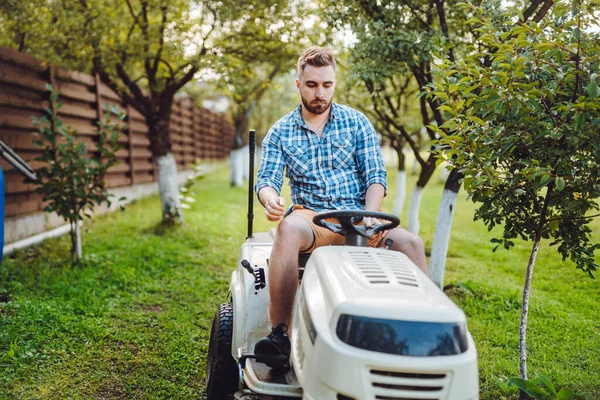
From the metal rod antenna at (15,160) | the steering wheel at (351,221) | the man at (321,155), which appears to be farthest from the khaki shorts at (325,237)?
the metal rod antenna at (15,160)

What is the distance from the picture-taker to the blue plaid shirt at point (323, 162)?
9.69ft

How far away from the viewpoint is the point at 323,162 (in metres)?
2.99

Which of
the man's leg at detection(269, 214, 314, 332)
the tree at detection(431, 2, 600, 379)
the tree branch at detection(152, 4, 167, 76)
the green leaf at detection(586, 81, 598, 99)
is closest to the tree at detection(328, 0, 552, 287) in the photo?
the tree at detection(431, 2, 600, 379)

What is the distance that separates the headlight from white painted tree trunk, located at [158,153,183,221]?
590cm

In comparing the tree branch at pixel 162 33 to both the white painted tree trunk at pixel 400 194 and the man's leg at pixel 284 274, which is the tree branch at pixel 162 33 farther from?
the man's leg at pixel 284 274

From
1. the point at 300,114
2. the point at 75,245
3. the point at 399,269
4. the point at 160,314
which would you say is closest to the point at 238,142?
the point at 75,245

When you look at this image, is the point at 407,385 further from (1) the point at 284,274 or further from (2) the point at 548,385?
(2) the point at 548,385

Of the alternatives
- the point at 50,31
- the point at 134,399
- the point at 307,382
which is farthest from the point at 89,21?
the point at 307,382

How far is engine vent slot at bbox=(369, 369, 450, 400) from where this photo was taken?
1.68m

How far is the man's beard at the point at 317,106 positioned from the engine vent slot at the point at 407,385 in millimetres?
1611

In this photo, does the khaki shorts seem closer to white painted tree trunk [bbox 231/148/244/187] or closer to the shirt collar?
the shirt collar

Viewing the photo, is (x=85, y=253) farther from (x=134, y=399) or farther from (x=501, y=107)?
(x=501, y=107)

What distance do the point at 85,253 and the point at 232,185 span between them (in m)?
8.56

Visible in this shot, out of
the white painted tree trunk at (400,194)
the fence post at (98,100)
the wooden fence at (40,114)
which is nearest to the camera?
the wooden fence at (40,114)
